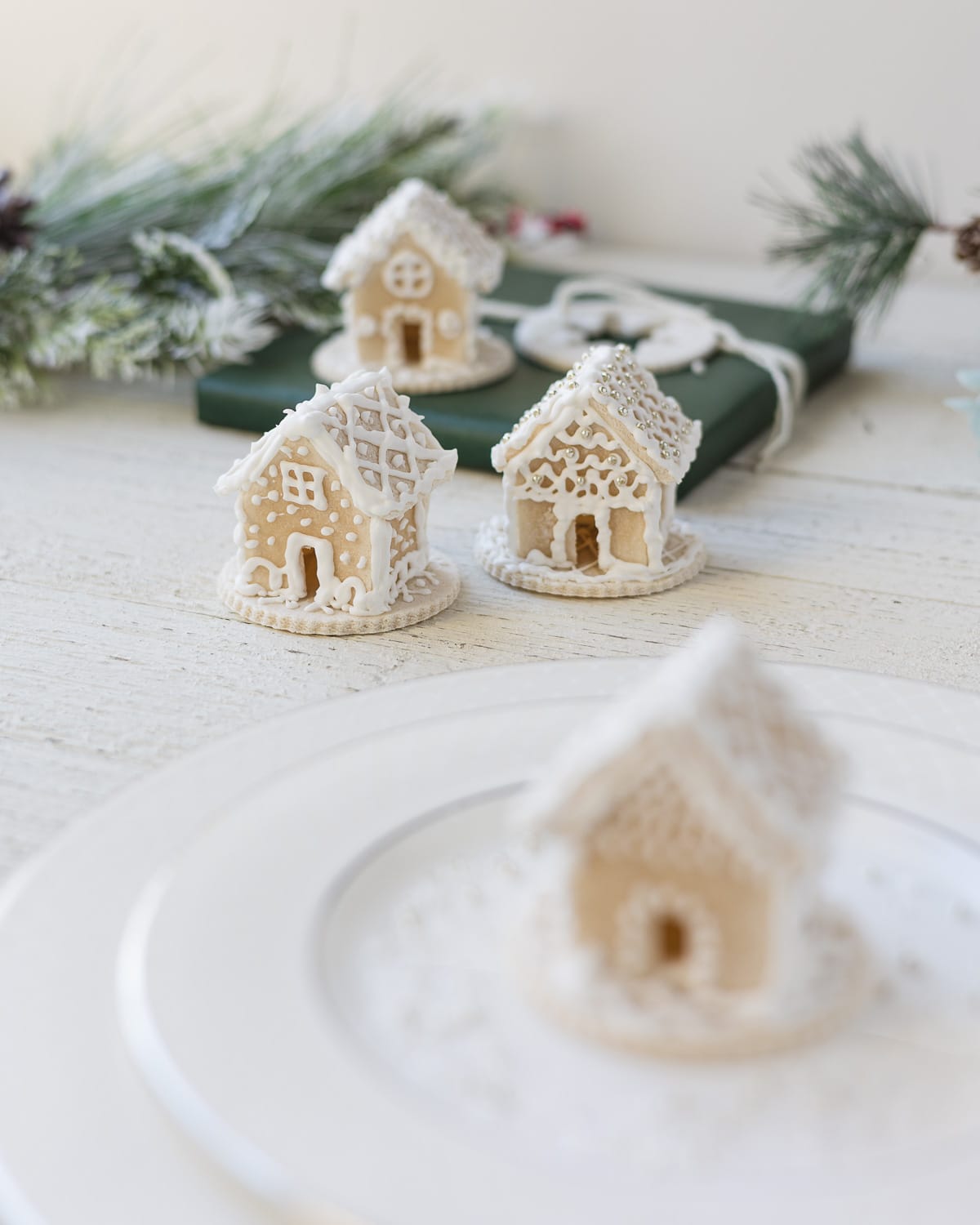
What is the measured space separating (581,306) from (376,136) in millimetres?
433

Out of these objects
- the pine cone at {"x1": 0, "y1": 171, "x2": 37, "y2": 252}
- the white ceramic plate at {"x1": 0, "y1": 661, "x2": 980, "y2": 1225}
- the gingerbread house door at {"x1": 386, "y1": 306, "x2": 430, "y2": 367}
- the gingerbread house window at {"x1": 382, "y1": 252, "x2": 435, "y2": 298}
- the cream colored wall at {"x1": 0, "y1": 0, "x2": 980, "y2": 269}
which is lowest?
the white ceramic plate at {"x1": 0, "y1": 661, "x2": 980, "y2": 1225}

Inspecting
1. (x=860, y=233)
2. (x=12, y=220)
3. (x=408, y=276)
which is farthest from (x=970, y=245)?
(x=12, y=220)

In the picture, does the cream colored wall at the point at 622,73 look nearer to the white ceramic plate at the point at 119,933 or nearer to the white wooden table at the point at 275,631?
the white wooden table at the point at 275,631

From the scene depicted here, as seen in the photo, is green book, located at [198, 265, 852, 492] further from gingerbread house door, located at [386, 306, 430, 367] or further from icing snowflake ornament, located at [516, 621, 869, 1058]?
icing snowflake ornament, located at [516, 621, 869, 1058]

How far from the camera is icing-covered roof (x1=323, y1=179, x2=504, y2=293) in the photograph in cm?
152

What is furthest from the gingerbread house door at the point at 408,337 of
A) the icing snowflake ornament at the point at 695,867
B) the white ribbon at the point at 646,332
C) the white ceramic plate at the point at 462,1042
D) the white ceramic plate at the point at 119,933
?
the icing snowflake ornament at the point at 695,867

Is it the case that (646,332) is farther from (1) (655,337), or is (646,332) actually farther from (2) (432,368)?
(2) (432,368)

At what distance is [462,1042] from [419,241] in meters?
1.06

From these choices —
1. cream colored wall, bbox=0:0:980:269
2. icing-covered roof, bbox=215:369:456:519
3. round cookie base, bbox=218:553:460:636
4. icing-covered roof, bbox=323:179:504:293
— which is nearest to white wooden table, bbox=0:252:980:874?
round cookie base, bbox=218:553:460:636

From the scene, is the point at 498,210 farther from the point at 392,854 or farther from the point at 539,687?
the point at 392,854

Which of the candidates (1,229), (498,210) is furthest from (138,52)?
(1,229)

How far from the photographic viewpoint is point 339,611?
3.83ft

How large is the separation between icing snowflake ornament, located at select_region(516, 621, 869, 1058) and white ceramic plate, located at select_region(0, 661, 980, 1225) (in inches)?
4.9

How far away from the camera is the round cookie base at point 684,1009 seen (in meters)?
0.63
